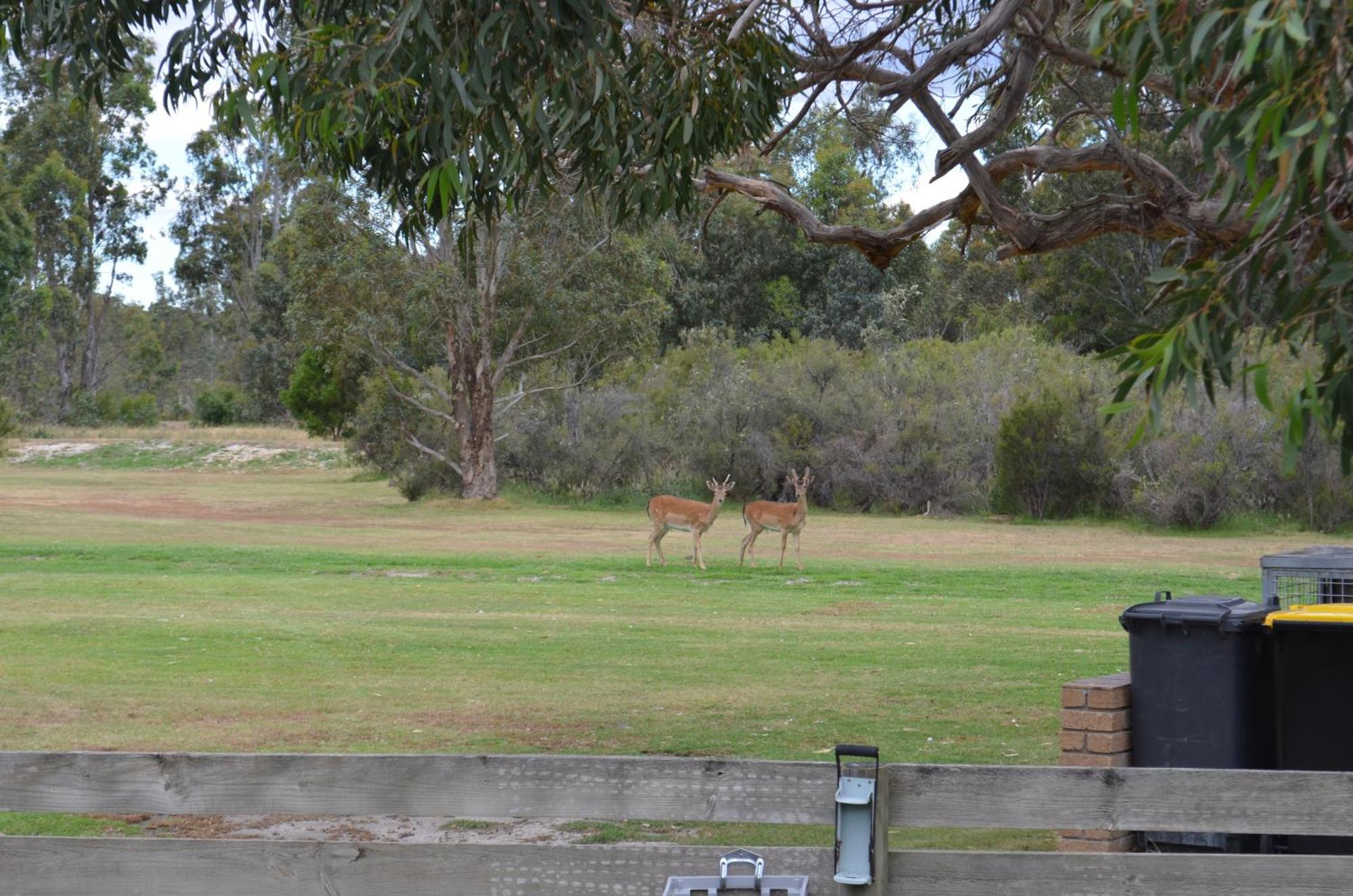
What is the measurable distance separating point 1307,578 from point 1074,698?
53.2 inches

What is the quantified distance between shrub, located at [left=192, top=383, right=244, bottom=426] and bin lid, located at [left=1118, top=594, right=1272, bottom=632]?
68.3 m

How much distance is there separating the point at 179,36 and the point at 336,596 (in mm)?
12660

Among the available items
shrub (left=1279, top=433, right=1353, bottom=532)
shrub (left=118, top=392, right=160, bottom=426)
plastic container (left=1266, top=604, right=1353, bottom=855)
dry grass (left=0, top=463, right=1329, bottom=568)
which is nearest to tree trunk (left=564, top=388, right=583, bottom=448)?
dry grass (left=0, top=463, right=1329, bottom=568)

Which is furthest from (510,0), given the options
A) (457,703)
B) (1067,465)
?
(1067,465)

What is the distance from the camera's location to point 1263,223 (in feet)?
12.5

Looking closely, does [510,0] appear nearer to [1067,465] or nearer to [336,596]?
[336,596]

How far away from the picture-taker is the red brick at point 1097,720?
6348 mm

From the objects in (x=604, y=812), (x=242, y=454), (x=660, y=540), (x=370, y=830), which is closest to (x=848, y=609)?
(x=660, y=540)

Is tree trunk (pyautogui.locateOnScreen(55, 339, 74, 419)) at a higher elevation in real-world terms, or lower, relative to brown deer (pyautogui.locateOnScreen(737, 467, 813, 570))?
higher

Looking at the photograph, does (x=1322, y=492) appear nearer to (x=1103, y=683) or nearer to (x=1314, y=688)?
(x=1103, y=683)

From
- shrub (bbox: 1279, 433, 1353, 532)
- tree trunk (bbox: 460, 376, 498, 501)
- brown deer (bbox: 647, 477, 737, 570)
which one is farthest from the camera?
tree trunk (bbox: 460, 376, 498, 501)

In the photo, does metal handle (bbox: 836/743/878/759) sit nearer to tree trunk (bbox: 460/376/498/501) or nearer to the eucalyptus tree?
the eucalyptus tree

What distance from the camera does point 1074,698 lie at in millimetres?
6461

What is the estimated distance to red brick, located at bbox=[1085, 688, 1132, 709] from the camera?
20.8 ft
